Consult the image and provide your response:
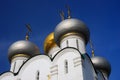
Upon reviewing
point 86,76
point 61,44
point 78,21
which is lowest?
point 86,76

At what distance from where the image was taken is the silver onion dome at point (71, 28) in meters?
12.1

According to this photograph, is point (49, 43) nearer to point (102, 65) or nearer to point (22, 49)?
point (22, 49)

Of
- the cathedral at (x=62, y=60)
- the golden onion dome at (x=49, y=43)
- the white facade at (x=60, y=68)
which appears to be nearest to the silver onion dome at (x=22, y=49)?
the cathedral at (x=62, y=60)

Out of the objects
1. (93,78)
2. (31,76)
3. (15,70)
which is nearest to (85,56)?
(93,78)

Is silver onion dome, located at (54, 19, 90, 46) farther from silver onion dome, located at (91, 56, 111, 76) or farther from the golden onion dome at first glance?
silver onion dome, located at (91, 56, 111, 76)

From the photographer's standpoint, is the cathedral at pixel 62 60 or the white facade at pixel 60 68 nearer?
the white facade at pixel 60 68

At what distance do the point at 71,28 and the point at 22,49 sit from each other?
2818mm

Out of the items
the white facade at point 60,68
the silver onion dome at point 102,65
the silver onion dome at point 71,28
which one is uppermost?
the silver onion dome at point 71,28

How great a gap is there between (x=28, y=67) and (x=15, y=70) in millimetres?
1236

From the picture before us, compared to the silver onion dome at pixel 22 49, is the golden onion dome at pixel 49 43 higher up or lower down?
higher up

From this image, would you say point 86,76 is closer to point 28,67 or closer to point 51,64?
point 51,64

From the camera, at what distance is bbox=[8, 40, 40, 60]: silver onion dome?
13.1 metres

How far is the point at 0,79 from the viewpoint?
12094mm

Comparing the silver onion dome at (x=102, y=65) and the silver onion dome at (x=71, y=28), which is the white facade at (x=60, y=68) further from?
the silver onion dome at (x=102, y=65)
